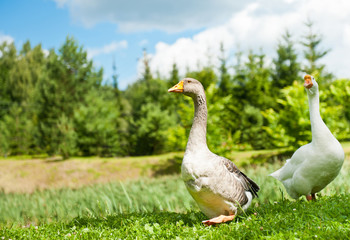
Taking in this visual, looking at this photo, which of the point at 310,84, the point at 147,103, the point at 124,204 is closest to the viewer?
the point at 310,84

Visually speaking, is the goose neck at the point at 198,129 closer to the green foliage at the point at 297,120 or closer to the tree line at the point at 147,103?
the green foliage at the point at 297,120

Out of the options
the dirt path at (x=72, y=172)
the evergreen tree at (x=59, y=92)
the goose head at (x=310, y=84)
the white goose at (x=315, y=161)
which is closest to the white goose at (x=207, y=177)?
the white goose at (x=315, y=161)

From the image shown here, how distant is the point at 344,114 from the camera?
2014 centimetres

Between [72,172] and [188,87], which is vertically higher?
[188,87]

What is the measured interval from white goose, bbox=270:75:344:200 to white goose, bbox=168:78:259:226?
1044mm

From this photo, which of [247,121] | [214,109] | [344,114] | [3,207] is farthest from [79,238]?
[344,114]

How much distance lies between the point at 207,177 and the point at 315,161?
1724mm

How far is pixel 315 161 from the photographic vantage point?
3.98 meters

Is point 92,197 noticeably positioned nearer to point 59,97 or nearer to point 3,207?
point 3,207

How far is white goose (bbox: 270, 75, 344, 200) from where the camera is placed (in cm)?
394

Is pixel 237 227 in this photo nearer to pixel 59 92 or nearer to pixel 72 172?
pixel 72 172

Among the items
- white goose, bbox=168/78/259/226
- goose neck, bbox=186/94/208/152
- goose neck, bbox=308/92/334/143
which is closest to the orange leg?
white goose, bbox=168/78/259/226

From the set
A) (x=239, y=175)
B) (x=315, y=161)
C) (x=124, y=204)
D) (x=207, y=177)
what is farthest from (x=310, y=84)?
(x=124, y=204)

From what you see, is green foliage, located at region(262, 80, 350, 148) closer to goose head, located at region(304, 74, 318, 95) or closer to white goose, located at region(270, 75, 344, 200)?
goose head, located at region(304, 74, 318, 95)
